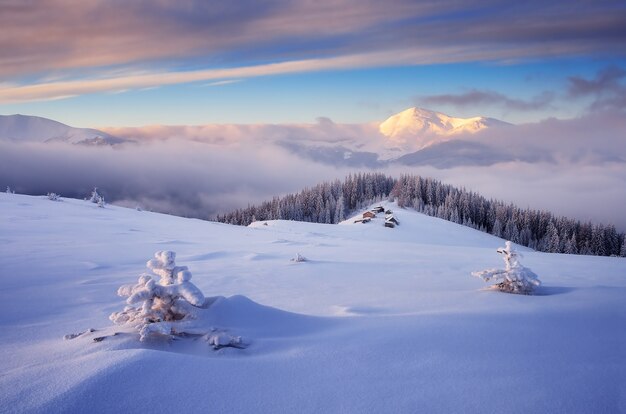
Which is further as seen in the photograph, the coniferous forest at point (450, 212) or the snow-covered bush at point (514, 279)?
the coniferous forest at point (450, 212)

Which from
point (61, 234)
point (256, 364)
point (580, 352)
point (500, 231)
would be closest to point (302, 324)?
point (256, 364)

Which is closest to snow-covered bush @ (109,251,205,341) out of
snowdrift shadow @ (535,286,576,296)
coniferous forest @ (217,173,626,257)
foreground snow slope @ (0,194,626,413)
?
foreground snow slope @ (0,194,626,413)

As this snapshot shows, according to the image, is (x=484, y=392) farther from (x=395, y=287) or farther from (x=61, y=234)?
(x=61, y=234)

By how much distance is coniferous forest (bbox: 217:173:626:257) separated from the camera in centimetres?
10125

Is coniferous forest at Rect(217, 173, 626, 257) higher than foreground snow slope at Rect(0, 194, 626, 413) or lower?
higher

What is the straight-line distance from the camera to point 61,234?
645 inches

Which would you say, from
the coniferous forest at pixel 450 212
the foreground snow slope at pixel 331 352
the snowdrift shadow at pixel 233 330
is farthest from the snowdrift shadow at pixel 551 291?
the coniferous forest at pixel 450 212

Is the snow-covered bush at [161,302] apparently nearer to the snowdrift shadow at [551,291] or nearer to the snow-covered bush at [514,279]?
the snow-covered bush at [514,279]

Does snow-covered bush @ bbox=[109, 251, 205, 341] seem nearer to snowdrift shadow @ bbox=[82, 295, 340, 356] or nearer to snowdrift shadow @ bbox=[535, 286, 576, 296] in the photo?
snowdrift shadow @ bbox=[82, 295, 340, 356]

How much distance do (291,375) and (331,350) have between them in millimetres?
714

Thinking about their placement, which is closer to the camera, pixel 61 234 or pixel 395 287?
pixel 395 287

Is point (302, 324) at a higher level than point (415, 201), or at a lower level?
lower

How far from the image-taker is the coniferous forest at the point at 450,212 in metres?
101

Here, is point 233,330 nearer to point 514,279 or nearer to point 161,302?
point 161,302
